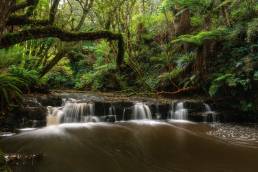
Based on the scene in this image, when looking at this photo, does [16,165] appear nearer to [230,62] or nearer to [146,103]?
[146,103]

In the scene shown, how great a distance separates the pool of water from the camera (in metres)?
4.98

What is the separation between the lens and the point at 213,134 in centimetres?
807

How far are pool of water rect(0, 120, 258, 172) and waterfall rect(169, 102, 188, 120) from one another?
5.34 ft

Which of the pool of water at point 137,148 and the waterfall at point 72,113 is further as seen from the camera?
the waterfall at point 72,113

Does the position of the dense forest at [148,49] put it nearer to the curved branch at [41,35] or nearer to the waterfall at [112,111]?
the curved branch at [41,35]

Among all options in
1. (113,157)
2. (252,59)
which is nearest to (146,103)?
(252,59)

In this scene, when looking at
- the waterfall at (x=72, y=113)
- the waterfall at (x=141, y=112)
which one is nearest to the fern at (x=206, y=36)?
the waterfall at (x=141, y=112)

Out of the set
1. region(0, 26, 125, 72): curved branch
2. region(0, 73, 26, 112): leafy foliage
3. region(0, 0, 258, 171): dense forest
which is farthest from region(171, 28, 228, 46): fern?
region(0, 73, 26, 112): leafy foliage

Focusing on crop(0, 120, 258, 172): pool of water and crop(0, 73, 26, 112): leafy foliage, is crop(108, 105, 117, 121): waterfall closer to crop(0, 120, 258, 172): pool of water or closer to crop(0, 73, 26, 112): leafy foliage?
crop(0, 120, 258, 172): pool of water

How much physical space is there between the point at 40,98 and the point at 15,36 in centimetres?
500

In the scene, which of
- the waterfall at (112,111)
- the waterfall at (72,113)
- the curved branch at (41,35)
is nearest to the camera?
the curved branch at (41,35)

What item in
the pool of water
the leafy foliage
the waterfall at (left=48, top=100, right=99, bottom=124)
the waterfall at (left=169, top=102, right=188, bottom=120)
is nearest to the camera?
the pool of water

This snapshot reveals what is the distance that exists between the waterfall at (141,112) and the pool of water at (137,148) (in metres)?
1.56

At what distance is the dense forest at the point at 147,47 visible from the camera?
825cm
